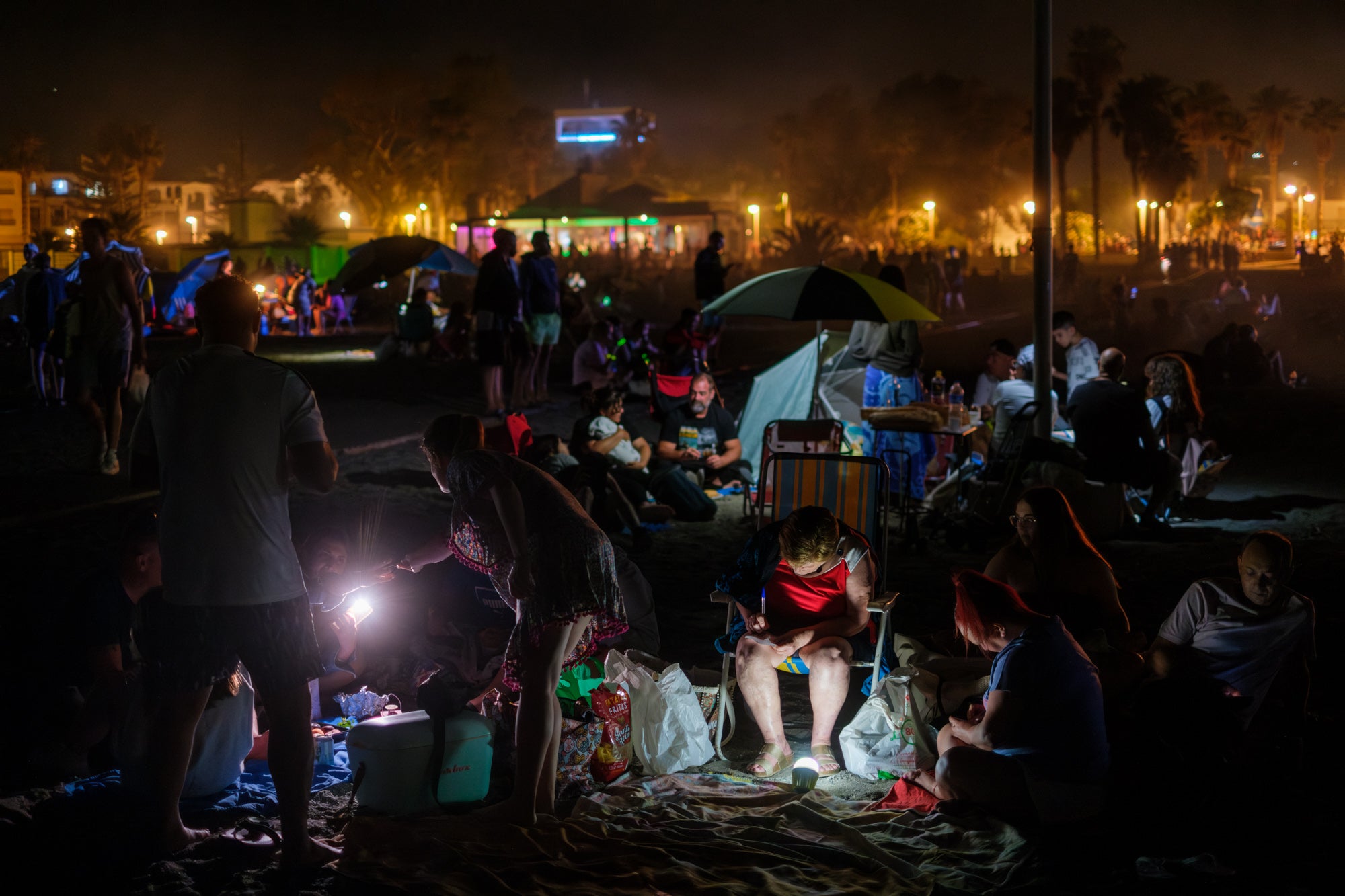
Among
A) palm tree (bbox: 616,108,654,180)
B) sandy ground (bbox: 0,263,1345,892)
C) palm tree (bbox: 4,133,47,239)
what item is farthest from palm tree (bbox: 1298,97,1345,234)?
palm tree (bbox: 4,133,47,239)

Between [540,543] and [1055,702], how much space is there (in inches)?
70.4

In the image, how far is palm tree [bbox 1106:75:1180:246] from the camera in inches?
2244

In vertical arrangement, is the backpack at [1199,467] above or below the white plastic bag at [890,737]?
above

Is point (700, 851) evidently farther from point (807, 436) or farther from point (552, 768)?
point (807, 436)

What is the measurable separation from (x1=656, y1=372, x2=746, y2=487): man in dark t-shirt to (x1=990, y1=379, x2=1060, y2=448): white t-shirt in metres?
2.04

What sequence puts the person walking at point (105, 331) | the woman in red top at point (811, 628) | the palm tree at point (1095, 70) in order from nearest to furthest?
the woman in red top at point (811, 628), the person walking at point (105, 331), the palm tree at point (1095, 70)

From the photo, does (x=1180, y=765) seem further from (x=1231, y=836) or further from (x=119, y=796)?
(x=119, y=796)

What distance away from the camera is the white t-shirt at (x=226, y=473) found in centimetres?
339

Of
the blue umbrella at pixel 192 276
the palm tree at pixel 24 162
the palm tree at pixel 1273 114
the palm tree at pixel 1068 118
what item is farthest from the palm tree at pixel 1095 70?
the palm tree at pixel 24 162

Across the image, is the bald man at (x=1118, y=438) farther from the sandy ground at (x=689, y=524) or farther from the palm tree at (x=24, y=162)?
the palm tree at (x=24, y=162)

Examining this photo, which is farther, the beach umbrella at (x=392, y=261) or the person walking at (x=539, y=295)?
the beach umbrella at (x=392, y=261)

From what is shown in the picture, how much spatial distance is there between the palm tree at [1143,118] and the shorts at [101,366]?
5494 cm

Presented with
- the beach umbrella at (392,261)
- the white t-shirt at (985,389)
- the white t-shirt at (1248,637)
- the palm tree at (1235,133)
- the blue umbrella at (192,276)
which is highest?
the palm tree at (1235,133)

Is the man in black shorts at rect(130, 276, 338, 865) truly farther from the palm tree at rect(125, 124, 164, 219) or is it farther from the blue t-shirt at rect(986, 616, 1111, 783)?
the palm tree at rect(125, 124, 164, 219)
